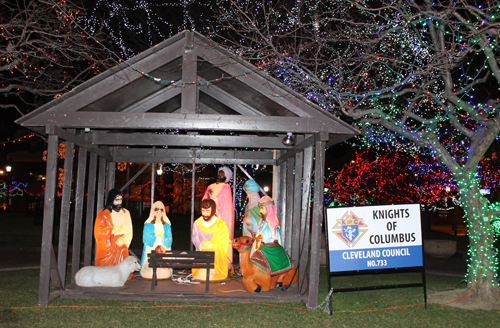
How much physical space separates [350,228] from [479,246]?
2567mm

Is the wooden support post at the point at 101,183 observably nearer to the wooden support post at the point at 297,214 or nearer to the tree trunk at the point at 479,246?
the wooden support post at the point at 297,214

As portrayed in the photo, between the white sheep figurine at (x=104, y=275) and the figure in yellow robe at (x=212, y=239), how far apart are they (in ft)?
4.32

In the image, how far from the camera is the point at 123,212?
7.97 meters

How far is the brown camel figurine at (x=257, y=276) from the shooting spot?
6848mm

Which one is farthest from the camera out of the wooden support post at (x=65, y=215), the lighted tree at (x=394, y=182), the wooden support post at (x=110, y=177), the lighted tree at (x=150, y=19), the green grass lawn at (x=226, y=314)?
the lighted tree at (x=394, y=182)

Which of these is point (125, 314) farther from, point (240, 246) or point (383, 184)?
point (383, 184)

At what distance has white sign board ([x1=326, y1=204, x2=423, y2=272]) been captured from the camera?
604 centimetres

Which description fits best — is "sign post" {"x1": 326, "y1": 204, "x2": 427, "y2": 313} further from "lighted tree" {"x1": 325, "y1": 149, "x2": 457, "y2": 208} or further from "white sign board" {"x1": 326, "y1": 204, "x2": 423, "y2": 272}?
"lighted tree" {"x1": 325, "y1": 149, "x2": 457, "y2": 208}

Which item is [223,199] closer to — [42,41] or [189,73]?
[189,73]

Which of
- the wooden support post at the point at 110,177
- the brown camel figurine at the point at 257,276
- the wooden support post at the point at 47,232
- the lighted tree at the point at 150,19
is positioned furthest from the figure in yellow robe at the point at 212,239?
the lighted tree at the point at 150,19

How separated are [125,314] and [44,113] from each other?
9.99ft

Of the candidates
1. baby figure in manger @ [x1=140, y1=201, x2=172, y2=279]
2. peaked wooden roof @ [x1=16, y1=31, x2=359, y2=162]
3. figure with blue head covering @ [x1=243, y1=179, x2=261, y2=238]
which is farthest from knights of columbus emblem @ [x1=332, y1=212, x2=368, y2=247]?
baby figure in manger @ [x1=140, y1=201, x2=172, y2=279]

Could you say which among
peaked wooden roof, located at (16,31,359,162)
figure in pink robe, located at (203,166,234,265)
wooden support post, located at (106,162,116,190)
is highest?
peaked wooden roof, located at (16,31,359,162)

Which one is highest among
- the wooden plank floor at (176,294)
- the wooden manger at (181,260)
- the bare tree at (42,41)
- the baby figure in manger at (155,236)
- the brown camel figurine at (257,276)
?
the bare tree at (42,41)
